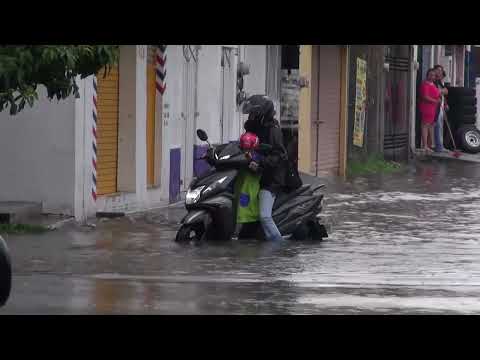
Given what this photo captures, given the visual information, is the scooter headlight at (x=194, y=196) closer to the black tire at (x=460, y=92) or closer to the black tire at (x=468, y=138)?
the black tire at (x=468, y=138)

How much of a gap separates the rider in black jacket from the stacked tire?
1841 centimetres

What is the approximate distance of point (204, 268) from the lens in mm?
13305

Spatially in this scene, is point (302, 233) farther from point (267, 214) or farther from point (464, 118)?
point (464, 118)

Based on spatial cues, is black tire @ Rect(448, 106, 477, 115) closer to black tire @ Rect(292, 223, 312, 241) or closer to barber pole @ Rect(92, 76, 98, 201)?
barber pole @ Rect(92, 76, 98, 201)

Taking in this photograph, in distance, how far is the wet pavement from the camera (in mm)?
10922

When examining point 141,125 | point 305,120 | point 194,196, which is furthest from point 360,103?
point 194,196

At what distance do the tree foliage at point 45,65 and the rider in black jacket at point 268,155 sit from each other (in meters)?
3.06

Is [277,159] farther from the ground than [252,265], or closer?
farther from the ground

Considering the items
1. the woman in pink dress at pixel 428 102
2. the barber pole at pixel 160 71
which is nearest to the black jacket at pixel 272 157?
the barber pole at pixel 160 71

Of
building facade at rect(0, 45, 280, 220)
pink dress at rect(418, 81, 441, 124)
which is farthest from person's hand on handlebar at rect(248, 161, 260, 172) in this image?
pink dress at rect(418, 81, 441, 124)

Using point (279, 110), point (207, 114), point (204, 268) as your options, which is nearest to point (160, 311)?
point (204, 268)

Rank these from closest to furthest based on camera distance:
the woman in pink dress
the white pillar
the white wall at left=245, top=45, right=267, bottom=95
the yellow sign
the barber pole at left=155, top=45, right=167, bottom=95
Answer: the white pillar < the barber pole at left=155, top=45, right=167, bottom=95 < the white wall at left=245, top=45, right=267, bottom=95 < the yellow sign < the woman in pink dress
